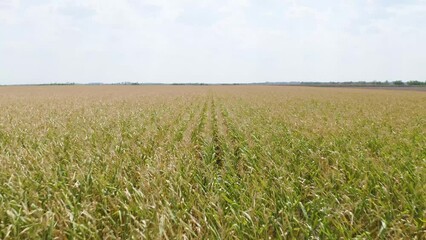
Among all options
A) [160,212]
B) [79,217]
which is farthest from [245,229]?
[79,217]

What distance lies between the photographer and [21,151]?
556cm

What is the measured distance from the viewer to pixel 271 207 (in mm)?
3559

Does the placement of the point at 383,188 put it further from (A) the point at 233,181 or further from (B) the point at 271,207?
(A) the point at 233,181

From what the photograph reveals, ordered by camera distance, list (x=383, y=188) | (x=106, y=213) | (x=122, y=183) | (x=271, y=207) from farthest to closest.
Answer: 1. (x=122, y=183)
2. (x=383, y=188)
3. (x=271, y=207)
4. (x=106, y=213)

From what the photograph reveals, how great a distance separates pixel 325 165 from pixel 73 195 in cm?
429

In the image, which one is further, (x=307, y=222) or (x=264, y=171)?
(x=264, y=171)

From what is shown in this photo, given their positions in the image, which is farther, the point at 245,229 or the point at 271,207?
the point at 271,207

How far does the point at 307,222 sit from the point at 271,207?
1.69 ft

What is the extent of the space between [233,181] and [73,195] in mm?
2337

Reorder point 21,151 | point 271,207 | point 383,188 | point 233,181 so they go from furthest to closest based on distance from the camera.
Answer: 1. point 21,151
2. point 233,181
3. point 383,188
4. point 271,207

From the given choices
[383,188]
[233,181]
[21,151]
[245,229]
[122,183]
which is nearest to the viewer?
[245,229]

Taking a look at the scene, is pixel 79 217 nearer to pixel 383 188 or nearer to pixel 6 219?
pixel 6 219

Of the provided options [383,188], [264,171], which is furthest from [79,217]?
[383,188]

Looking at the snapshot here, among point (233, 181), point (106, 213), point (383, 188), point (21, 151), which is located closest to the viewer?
point (106, 213)
